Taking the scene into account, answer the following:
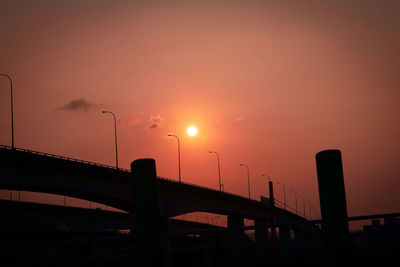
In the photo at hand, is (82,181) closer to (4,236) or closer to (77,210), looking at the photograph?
(4,236)

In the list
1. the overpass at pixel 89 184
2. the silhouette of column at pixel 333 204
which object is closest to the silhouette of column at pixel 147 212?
the silhouette of column at pixel 333 204

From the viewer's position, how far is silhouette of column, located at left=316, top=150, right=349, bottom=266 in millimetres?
6930

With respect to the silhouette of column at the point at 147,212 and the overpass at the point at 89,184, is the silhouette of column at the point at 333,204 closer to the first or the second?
the silhouette of column at the point at 147,212

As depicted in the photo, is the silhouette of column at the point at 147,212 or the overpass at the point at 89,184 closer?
the silhouette of column at the point at 147,212

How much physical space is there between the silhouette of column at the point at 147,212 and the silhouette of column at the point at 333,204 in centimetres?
212

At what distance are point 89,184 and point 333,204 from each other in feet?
159

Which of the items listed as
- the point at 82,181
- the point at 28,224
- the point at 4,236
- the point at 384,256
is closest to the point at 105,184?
the point at 82,181

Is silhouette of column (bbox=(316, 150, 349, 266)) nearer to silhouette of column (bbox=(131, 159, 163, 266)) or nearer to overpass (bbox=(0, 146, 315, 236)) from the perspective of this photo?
silhouette of column (bbox=(131, 159, 163, 266))

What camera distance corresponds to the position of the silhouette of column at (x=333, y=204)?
6.93 meters

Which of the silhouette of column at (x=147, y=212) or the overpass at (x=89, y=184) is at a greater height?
the overpass at (x=89, y=184)

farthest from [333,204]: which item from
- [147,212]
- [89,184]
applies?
[89,184]

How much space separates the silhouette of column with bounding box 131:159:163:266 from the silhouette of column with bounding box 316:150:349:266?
212cm

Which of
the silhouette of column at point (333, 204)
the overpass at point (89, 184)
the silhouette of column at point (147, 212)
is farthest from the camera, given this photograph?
the overpass at point (89, 184)

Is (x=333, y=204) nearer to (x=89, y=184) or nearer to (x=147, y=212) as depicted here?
(x=147, y=212)
